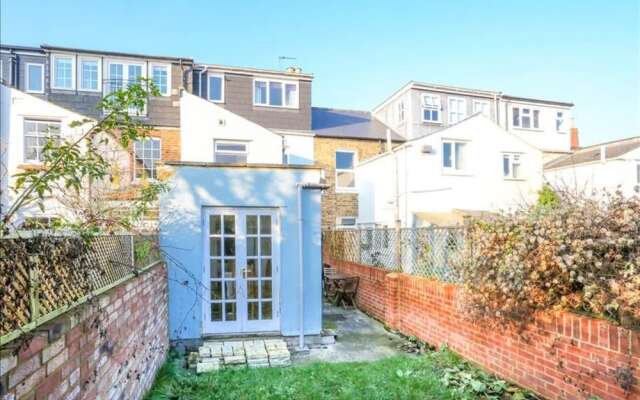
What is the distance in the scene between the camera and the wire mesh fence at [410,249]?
648cm

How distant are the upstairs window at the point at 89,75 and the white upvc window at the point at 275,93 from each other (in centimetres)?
656

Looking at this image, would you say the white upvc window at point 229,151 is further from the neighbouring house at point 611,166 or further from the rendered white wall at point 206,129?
the neighbouring house at point 611,166

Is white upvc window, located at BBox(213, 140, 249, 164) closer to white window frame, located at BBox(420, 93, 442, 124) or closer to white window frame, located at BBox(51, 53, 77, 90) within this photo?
white window frame, located at BBox(51, 53, 77, 90)

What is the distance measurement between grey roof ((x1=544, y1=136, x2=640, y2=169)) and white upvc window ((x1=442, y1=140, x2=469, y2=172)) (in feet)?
16.4

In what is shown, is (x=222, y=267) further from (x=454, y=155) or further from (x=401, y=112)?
(x=401, y=112)

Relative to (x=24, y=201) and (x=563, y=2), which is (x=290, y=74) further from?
(x=24, y=201)

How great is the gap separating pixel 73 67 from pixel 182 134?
223 inches

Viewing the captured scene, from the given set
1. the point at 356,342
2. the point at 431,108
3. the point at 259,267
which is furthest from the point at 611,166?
the point at 259,267

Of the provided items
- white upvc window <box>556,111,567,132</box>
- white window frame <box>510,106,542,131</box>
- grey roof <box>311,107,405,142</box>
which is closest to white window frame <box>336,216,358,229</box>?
grey roof <box>311,107,405,142</box>

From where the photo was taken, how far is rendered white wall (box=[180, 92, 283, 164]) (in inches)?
567

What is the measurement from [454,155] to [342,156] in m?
5.44

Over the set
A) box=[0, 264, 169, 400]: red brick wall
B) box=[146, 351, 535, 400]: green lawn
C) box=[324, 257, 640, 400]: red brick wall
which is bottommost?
box=[146, 351, 535, 400]: green lawn

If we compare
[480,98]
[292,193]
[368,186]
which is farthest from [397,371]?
[480,98]

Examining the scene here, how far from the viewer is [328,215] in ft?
58.3
